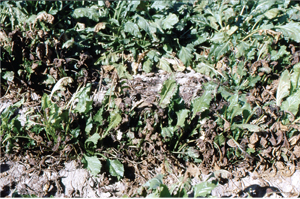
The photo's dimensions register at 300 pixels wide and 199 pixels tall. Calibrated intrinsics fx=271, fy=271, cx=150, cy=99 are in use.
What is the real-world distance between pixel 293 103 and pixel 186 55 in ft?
4.55

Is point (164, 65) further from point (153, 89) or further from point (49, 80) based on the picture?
point (49, 80)

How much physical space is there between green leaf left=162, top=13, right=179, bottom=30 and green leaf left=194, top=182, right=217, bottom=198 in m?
2.00

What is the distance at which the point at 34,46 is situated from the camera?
10.8 feet

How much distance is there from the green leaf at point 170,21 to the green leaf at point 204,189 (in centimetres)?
200

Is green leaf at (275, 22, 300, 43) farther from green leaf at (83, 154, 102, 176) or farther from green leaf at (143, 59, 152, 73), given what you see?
green leaf at (83, 154, 102, 176)

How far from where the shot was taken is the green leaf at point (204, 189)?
7.28 feet

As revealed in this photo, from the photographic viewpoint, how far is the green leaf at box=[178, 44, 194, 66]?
3.50 m

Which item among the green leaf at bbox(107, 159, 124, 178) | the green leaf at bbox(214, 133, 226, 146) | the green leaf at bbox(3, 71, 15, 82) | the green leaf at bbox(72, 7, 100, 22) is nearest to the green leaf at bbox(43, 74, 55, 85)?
the green leaf at bbox(3, 71, 15, 82)

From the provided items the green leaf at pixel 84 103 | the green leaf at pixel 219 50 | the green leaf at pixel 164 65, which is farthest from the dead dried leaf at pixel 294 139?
the green leaf at pixel 84 103

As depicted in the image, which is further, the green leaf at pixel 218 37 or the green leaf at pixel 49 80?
the green leaf at pixel 218 37

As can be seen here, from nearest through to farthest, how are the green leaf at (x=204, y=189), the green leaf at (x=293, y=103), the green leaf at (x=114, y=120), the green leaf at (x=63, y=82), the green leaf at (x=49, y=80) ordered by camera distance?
the green leaf at (x=204, y=189) < the green leaf at (x=114, y=120) < the green leaf at (x=293, y=103) < the green leaf at (x=63, y=82) < the green leaf at (x=49, y=80)

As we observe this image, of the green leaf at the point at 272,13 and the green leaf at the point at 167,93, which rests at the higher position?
the green leaf at the point at 272,13

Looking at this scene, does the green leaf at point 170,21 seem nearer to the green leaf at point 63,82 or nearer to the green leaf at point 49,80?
the green leaf at point 63,82

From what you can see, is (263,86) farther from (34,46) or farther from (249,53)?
(34,46)
